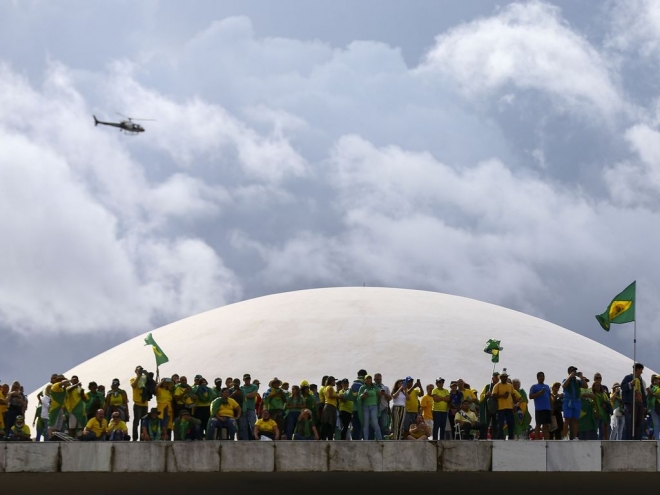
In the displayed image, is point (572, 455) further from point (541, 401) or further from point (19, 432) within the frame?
point (19, 432)

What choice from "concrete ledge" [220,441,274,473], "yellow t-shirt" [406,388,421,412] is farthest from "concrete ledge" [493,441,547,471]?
"yellow t-shirt" [406,388,421,412]

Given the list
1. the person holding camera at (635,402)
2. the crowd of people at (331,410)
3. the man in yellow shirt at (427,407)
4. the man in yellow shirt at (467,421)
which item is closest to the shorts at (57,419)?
the crowd of people at (331,410)

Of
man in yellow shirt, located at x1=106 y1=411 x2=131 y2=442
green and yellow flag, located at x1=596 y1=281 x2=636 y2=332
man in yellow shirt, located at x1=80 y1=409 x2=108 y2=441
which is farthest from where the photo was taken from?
green and yellow flag, located at x1=596 y1=281 x2=636 y2=332

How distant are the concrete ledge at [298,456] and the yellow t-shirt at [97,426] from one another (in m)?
3.15

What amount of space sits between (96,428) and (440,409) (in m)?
5.90

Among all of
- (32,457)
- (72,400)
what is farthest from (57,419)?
(32,457)

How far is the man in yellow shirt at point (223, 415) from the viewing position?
1845cm

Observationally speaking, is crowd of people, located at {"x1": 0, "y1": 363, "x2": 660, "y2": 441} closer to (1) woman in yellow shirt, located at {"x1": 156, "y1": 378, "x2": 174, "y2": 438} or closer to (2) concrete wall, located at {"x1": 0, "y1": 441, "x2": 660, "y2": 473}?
(1) woman in yellow shirt, located at {"x1": 156, "y1": 378, "x2": 174, "y2": 438}

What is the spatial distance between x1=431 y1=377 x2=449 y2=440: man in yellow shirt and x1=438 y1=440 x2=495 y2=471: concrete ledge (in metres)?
3.32

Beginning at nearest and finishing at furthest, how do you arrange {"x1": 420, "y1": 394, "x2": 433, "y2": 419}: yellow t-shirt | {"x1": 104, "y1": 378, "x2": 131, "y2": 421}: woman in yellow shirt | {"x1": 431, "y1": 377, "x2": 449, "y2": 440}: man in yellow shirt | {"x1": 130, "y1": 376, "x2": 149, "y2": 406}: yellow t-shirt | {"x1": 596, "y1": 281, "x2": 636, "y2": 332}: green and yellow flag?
{"x1": 104, "y1": 378, "x2": 131, "y2": 421}: woman in yellow shirt
{"x1": 130, "y1": 376, "x2": 149, "y2": 406}: yellow t-shirt
{"x1": 431, "y1": 377, "x2": 449, "y2": 440}: man in yellow shirt
{"x1": 596, "y1": 281, "x2": 636, "y2": 332}: green and yellow flag
{"x1": 420, "y1": 394, "x2": 433, "y2": 419}: yellow t-shirt

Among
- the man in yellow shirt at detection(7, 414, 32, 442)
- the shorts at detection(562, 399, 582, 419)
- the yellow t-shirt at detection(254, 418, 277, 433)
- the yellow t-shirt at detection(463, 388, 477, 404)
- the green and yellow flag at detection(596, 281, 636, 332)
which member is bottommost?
the man in yellow shirt at detection(7, 414, 32, 442)

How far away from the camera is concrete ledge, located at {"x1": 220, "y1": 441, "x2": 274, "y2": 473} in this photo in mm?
16719

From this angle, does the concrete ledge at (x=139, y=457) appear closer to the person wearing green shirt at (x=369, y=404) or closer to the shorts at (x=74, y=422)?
the shorts at (x=74, y=422)

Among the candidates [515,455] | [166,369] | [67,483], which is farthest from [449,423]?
[166,369]
